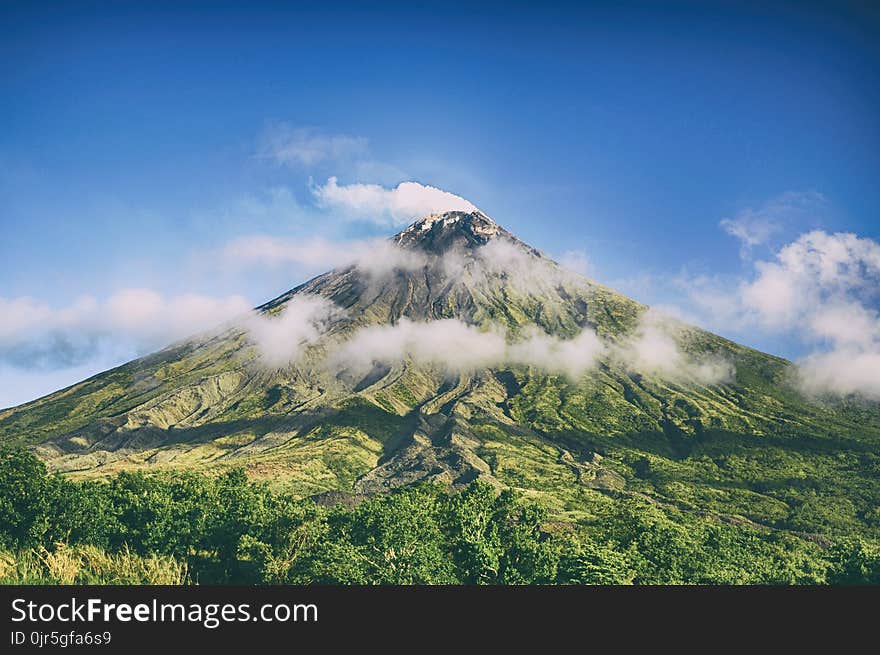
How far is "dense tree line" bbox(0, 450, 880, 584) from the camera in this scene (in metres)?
42.1

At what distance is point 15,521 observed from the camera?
45938 mm

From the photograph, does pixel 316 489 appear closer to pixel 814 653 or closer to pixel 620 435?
pixel 620 435

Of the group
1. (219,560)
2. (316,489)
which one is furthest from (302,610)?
(316,489)

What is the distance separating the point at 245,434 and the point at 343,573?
168489mm

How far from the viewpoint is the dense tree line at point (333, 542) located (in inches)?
1656

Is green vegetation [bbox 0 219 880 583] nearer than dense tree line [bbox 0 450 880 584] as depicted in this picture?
No

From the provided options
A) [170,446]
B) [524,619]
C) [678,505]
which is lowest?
[678,505]

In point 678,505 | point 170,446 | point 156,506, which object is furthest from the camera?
point 170,446

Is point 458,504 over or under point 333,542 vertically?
over

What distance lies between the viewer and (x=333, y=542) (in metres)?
44.7

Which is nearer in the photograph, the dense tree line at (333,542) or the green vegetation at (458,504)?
the dense tree line at (333,542)

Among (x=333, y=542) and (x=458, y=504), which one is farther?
(x=458, y=504)

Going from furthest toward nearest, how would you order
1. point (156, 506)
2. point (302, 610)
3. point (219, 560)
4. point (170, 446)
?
1. point (170, 446)
2. point (156, 506)
3. point (219, 560)
4. point (302, 610)

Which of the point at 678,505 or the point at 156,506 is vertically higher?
the point at 156,506
